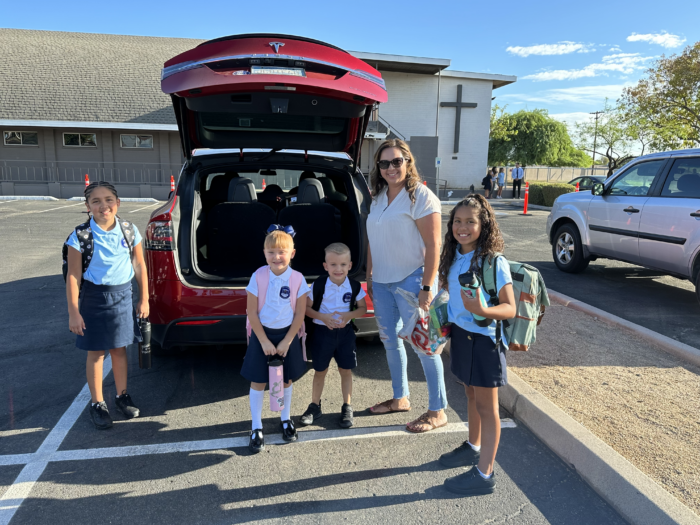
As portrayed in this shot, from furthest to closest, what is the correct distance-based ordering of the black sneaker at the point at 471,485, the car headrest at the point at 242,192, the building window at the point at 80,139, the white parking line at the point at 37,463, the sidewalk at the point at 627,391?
the building window at the point at 80,139 → the car headrest at the point at 242,192 → the sidewalk at the point at 627,391 → the black sneaker at the point at 471,485 → the white parking line at the point at 37,463

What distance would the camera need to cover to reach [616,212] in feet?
21.5

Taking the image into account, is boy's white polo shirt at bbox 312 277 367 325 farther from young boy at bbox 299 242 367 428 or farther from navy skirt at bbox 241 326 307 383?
navy skirt at bbox 241 326 307 383

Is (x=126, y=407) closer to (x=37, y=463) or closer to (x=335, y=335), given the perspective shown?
(x=37, y=463)

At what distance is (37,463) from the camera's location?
269 centimetres

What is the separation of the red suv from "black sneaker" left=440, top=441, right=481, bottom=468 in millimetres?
1095

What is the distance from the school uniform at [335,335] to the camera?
3105mm

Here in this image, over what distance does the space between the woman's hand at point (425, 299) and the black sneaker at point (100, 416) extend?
2076 millimetres

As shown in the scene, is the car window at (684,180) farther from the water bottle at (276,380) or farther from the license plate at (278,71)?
the water bottle at (276,380)

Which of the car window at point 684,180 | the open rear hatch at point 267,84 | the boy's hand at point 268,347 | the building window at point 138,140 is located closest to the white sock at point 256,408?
the boy's hand at point 268,347

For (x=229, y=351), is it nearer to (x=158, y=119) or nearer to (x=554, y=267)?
(x=554, y=267)

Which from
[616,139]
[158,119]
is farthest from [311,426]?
[616,139]

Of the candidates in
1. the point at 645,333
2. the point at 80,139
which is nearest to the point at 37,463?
the point at 645,333

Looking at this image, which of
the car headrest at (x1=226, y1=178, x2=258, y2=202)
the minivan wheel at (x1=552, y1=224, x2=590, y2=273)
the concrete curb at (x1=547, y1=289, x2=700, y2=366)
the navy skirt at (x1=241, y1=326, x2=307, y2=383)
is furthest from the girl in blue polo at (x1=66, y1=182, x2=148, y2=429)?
the minivan wheel at (x1=552, y1=224, x2=590, y2=273)

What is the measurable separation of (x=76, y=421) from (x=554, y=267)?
23.6ft
